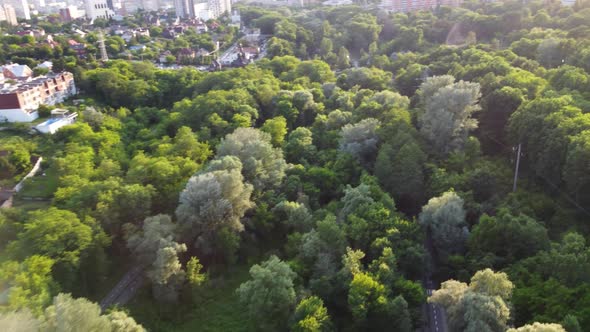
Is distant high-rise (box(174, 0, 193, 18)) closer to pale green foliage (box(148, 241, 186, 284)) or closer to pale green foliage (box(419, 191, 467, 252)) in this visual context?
pale green foliage (box(148, 241, 186, 284))

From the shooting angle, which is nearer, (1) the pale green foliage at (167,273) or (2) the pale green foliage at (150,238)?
(1) the pale green foliage at (167,273)

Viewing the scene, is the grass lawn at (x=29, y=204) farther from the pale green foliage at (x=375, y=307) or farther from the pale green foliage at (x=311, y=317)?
the pale green foliage at (x=375, y=307)

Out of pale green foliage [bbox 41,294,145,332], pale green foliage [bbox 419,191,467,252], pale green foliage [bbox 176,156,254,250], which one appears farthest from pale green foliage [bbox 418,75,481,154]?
pale green foliage [bbox 41,294,145,332]

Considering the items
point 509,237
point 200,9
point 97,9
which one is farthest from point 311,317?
point 97,9

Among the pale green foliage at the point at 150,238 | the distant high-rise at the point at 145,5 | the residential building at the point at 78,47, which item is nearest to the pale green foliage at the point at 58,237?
the pale green foliage at the point at 150,238

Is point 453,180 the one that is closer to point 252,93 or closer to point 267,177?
point 267,177
